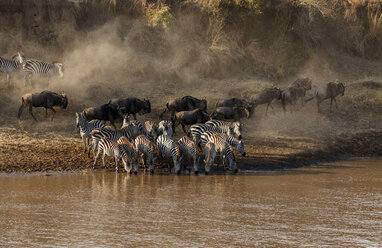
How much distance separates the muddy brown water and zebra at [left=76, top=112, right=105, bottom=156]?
6.63ft

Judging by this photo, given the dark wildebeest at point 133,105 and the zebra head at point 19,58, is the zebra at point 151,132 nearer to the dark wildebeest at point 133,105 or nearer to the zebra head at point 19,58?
the dark wildebeest at point 133,105

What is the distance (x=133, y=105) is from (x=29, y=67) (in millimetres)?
5066

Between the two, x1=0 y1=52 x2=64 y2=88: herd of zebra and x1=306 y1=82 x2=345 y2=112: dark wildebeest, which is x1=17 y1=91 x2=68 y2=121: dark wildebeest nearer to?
x1=0 y1=52 x2=64 y2=88: herd of zebra

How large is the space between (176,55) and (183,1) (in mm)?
3471

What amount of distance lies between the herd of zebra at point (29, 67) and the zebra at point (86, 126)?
6082 millimetres

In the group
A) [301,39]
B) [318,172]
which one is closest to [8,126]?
[318,172]

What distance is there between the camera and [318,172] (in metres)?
17.1

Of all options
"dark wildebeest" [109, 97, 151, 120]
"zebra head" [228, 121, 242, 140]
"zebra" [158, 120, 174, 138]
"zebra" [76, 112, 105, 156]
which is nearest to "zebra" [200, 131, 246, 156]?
"zebra head" [228, 121, 242, 140]

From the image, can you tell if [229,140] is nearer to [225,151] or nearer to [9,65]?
[225,151]

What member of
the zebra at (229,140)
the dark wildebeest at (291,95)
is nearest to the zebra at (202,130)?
the zebra at (229,140)

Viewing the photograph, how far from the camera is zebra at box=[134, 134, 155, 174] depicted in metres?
16.4

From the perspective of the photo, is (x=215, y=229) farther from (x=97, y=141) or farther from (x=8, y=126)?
(x=8, y=126)

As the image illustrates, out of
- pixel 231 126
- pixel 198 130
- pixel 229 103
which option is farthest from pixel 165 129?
pixel 229 103

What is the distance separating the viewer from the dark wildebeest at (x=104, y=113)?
65.7ft
